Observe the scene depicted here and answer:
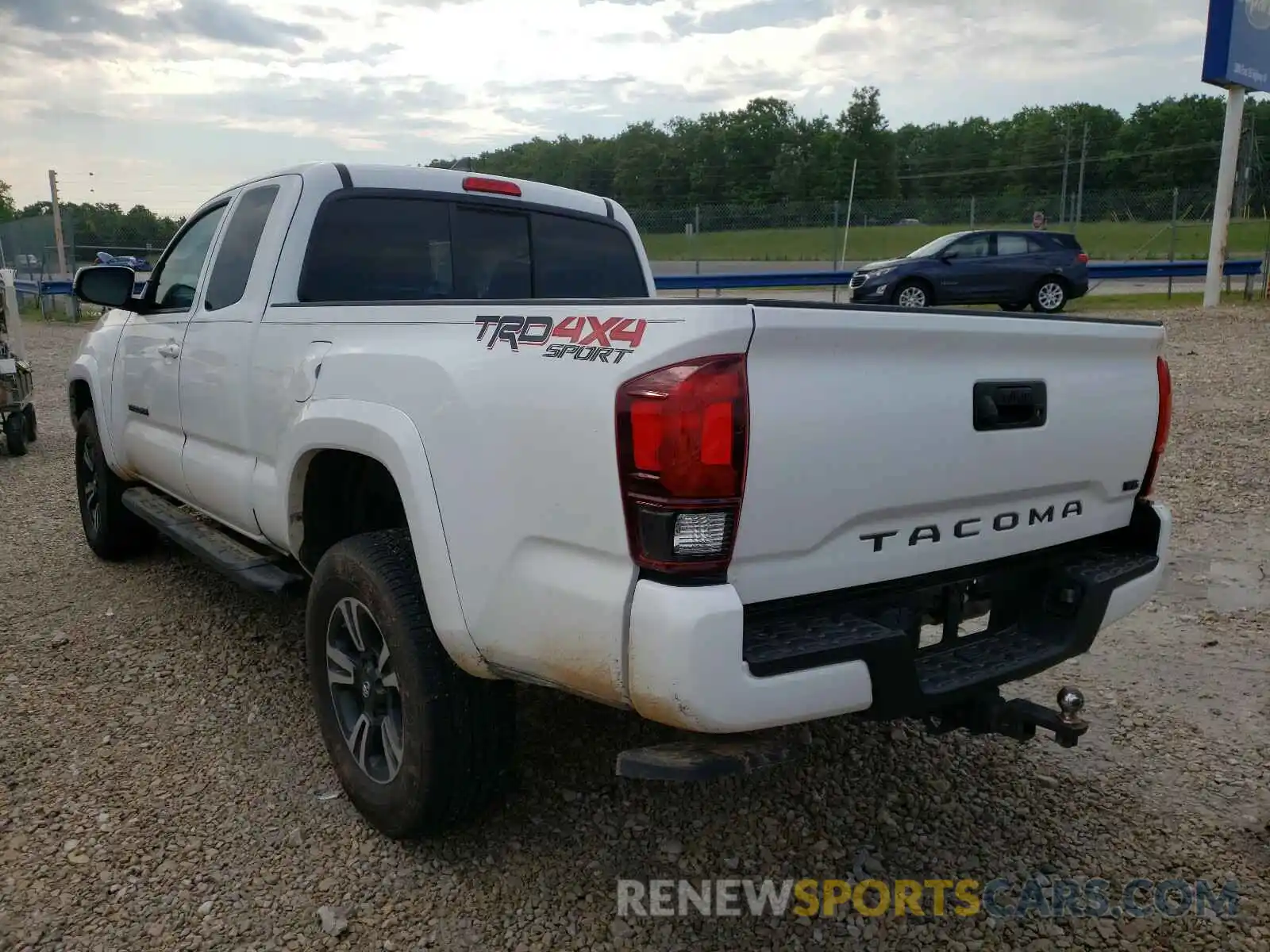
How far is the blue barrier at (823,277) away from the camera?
2139 cm

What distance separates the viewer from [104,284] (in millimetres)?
4594

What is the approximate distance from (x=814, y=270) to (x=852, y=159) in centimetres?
3552

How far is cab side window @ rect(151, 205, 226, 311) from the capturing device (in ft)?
14.3

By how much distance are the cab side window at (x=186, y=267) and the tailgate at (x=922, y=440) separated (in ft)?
10.2

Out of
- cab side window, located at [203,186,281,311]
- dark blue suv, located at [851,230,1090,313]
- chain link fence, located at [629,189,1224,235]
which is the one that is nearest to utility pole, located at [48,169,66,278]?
chain link fence, located at [629,189,1224,235]

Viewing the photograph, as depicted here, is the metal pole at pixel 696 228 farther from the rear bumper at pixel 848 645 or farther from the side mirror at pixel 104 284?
the rear bumper at pixel 848 645

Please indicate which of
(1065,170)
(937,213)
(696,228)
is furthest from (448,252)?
(1065,170)

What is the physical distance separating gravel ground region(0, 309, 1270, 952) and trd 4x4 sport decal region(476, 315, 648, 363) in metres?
1.47

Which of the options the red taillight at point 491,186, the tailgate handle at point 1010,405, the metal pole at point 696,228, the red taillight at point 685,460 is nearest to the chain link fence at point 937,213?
the metal pole at point 696,228

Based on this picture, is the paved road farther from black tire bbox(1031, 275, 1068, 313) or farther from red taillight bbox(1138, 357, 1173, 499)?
red taillight bbox(1138, 357, 1173, 499)

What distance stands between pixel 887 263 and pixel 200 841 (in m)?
16.3

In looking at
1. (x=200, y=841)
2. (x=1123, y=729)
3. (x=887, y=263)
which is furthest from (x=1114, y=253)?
(x=200, y=841)

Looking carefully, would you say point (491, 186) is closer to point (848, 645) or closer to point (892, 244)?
point (848, 645)

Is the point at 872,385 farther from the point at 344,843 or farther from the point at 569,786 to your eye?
the point at 344,843
